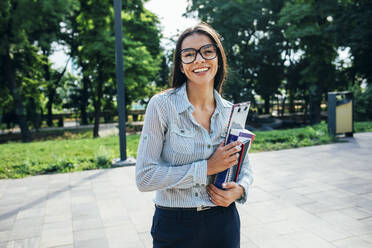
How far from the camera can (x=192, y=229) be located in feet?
5.35

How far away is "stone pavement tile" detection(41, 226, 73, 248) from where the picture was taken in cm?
347

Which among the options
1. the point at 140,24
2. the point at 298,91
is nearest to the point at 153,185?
the point at 140,24

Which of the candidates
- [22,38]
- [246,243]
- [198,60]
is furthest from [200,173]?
[22,38]

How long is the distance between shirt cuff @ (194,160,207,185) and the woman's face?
446 millimetres

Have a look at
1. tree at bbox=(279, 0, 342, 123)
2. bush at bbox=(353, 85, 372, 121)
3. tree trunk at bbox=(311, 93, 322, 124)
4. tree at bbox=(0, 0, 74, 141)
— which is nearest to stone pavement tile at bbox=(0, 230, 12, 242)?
tree at bbox=(0, 0, 74, 141)

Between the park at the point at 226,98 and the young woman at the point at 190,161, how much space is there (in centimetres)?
37

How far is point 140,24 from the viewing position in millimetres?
19875

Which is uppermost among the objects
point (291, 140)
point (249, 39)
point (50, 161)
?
point (249, 39)

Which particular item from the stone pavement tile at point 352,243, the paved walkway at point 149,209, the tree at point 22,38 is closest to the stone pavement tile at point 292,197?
the paved walkway at point 149,209

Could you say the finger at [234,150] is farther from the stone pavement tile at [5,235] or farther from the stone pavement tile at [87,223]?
the stone pavement tile at [5,235]

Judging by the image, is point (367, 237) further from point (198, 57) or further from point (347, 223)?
point (198, 57)

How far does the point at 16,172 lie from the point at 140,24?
15143 mm

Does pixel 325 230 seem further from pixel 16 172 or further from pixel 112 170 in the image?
pixel 16 172

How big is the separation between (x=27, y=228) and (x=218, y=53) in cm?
333
